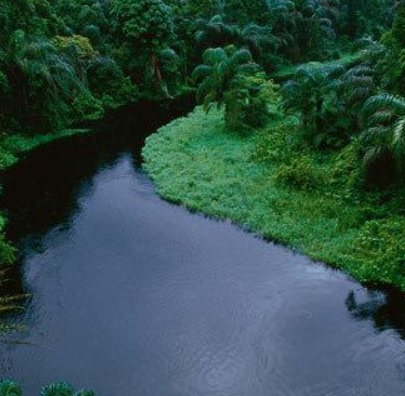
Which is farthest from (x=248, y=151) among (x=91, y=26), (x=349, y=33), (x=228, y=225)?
(x=349, y=33)

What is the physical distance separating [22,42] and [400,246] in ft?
64.9

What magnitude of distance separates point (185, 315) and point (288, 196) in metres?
6.79

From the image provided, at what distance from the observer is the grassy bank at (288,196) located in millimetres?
15164

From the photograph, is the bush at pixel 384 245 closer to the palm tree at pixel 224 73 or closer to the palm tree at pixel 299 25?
the palm tree at pixel 224 73

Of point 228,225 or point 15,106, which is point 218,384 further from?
point 15,106

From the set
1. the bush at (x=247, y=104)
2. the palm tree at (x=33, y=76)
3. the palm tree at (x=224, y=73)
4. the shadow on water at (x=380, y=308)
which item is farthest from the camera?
the palm tree at (x=224, y=73)

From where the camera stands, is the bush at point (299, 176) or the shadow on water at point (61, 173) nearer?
the shadow on water at point (61, 173)

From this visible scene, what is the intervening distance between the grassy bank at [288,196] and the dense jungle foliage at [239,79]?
0.37 ft

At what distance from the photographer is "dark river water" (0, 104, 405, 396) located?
11578 mm

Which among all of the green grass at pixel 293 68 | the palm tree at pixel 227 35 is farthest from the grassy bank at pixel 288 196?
the green grass at pixel 293 68

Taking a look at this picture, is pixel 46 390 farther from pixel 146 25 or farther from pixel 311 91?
pixel 146 25

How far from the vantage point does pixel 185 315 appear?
44.4 feet

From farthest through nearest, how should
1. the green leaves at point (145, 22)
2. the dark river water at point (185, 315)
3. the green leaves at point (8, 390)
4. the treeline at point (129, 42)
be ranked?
the green leaves at point (145, 22) < the treeline at point (129, 42) < the dark river water at point (185, 315) < the green leaves at point (8, 390)

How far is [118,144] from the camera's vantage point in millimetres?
27594
